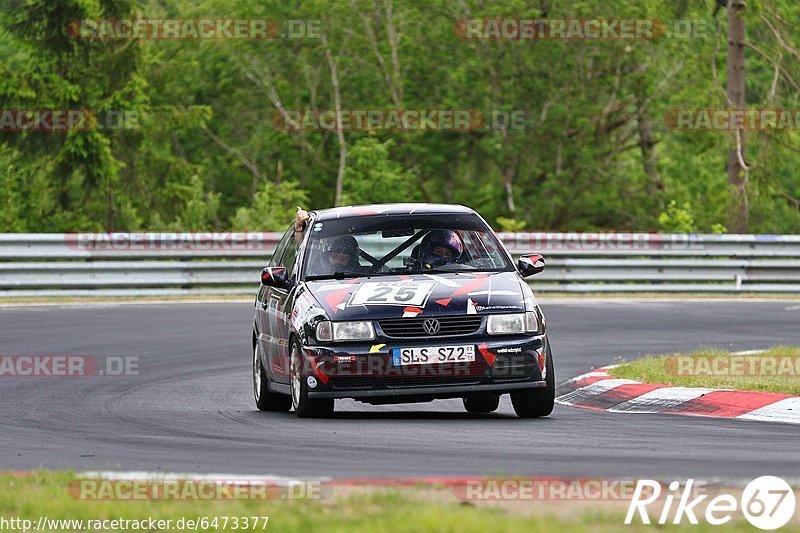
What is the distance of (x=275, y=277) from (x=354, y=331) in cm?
140

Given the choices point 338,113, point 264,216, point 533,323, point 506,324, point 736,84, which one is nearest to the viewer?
point 506,324

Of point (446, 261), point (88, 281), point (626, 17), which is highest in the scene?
point (626, 17)

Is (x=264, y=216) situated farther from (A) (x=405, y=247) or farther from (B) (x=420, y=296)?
(B) (x=420, y=296)

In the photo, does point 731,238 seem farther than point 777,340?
Yes

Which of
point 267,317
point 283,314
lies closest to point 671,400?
point 283,314

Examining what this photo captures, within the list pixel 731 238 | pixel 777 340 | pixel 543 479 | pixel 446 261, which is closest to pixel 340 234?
pixel 446 261

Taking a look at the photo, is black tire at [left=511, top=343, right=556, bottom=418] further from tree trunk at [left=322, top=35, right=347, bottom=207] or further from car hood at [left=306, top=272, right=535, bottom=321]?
tree trunk at [left=322, top=35, right=347, bottom=207]

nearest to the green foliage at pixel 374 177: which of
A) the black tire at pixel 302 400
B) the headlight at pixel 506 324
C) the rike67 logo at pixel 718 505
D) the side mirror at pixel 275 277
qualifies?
the side mirror at pixel 275 277

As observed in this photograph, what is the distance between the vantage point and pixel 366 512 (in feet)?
19.6

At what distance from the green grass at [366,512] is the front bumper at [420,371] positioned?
3.56 metres

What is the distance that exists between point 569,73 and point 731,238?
2122 cm

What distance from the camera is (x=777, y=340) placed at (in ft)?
56.1

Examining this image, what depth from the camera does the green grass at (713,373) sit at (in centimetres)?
1155

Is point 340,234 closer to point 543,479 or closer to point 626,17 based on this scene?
point 543,479
